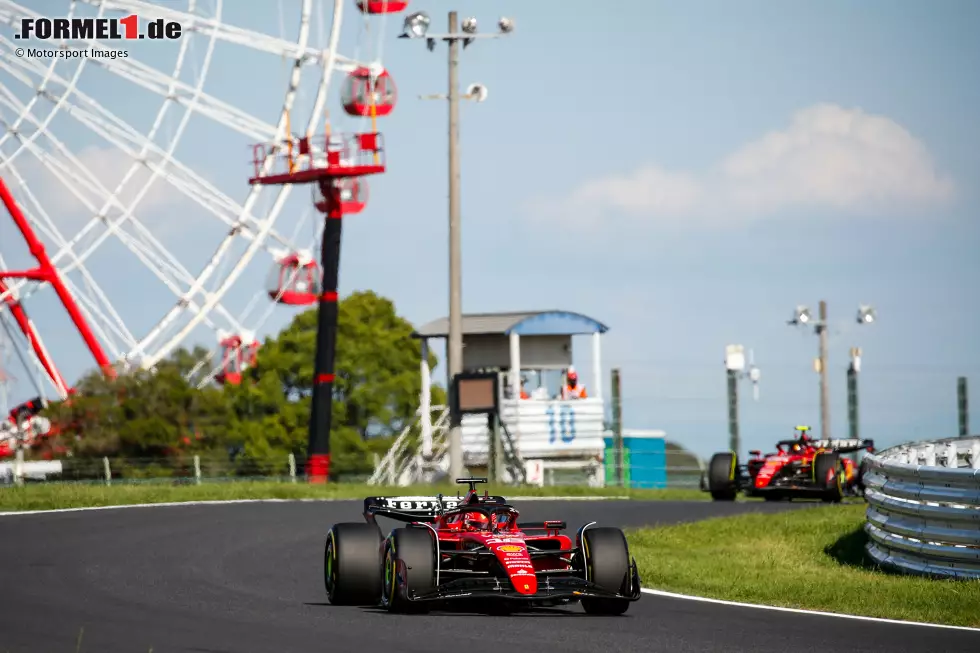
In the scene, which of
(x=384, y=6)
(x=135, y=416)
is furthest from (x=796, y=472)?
(x=135, y=416)

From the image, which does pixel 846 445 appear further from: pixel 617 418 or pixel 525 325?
pixel 525 325

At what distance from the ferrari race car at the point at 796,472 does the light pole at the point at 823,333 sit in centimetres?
1440

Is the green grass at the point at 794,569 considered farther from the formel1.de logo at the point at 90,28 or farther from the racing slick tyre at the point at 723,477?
the formel1.de logo at the point at 90,28

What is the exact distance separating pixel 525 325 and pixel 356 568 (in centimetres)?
3211

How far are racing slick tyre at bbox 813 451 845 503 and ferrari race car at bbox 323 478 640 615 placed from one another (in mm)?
15748

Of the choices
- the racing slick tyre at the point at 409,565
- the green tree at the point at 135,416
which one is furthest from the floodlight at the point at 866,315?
the racing slick tyre at the point at 409,565

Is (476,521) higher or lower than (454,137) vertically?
lower

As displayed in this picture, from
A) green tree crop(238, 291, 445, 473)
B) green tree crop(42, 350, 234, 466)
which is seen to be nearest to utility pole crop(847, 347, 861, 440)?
green tree crop(42, 350, 234, 466)

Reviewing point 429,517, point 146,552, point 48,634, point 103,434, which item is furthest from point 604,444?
point 48,634

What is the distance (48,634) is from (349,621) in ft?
7.23

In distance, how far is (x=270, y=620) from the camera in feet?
38.4

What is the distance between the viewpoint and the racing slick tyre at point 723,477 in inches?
1163

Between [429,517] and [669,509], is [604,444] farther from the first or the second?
[429,517]

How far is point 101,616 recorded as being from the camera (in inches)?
463
